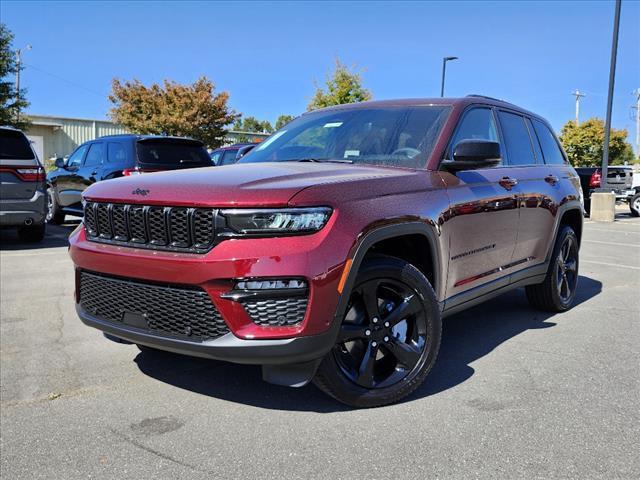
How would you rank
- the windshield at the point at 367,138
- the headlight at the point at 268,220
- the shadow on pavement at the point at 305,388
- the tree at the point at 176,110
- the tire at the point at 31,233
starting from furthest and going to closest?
the tree at the point at 176,110
the tire at the point at 31,233
the windshield at the point at 367,138
the shadow on pavement at the point at 305,388
the headlight at the point at 268,220

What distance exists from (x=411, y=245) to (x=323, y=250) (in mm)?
968

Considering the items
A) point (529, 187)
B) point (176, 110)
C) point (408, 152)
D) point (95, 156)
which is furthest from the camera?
point (176, 110)

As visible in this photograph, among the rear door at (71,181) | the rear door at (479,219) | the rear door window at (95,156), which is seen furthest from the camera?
the rear door at (71,181)

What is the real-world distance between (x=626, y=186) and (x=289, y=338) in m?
22.6

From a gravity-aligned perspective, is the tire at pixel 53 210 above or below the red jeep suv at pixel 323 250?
below

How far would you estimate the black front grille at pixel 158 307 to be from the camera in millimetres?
2830

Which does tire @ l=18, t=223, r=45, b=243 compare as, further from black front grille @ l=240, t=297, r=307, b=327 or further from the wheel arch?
black front grille @ l=240, t=297, r=307, b=327

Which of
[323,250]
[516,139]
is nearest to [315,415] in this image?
[323,250]

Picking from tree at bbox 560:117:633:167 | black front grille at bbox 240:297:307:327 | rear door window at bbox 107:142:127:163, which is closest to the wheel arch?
black front grille at bbox 240:297:307:327

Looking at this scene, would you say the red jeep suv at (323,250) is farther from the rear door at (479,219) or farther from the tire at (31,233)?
the tire at (31,233)

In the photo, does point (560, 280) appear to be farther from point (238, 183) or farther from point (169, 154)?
point (169, 154)

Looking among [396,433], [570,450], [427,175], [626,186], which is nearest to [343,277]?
[396,433]

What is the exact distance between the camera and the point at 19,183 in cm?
895

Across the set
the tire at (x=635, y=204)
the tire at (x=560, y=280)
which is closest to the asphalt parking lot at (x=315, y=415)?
the tire at (x=560, y=280)
